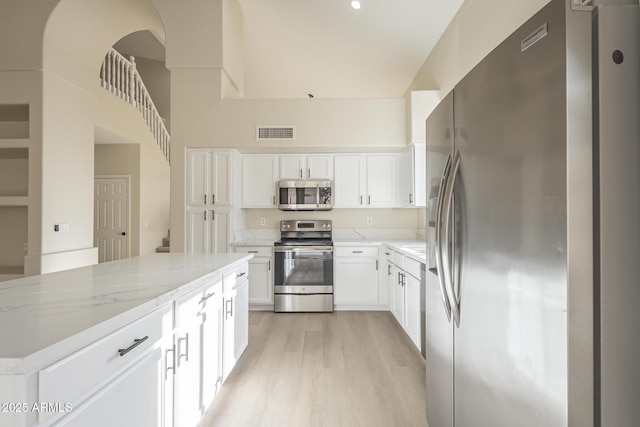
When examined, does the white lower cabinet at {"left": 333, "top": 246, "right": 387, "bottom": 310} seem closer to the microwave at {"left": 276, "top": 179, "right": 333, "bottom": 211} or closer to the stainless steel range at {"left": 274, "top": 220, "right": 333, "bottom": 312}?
the stainless steel range at {"left": 274, "top": 220, "right": 333, "bottom": 312}

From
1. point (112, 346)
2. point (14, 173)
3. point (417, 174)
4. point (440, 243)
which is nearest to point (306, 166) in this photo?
point (417, 174)

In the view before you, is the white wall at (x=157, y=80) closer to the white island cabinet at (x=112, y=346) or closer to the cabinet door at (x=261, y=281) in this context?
the cabinet door at (x=261, y=281)

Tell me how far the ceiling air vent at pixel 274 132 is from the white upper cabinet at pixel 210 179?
0.46 meters

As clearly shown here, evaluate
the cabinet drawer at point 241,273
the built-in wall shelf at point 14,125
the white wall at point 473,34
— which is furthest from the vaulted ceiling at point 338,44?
the built-in wall shelf at point 14,125

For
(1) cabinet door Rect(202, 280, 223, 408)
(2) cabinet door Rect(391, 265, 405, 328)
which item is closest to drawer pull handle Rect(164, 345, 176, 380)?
(1) cabinet door Rect(202, 280, 223, 408)

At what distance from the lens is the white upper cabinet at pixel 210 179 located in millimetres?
4117

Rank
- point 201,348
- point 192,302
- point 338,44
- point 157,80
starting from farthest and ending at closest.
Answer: point 157,80 < point 338,44 < point 201,348 < point 192,302

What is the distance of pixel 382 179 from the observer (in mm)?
4438

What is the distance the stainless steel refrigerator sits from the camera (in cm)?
75

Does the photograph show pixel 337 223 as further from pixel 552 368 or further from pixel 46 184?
pixel 552 368

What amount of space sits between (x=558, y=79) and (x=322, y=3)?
3.70 meters

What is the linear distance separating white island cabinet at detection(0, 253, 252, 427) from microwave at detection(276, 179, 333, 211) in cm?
243

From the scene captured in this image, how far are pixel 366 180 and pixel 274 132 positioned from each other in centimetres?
143

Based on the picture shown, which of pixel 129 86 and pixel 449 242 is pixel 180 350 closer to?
pixel 449 242
